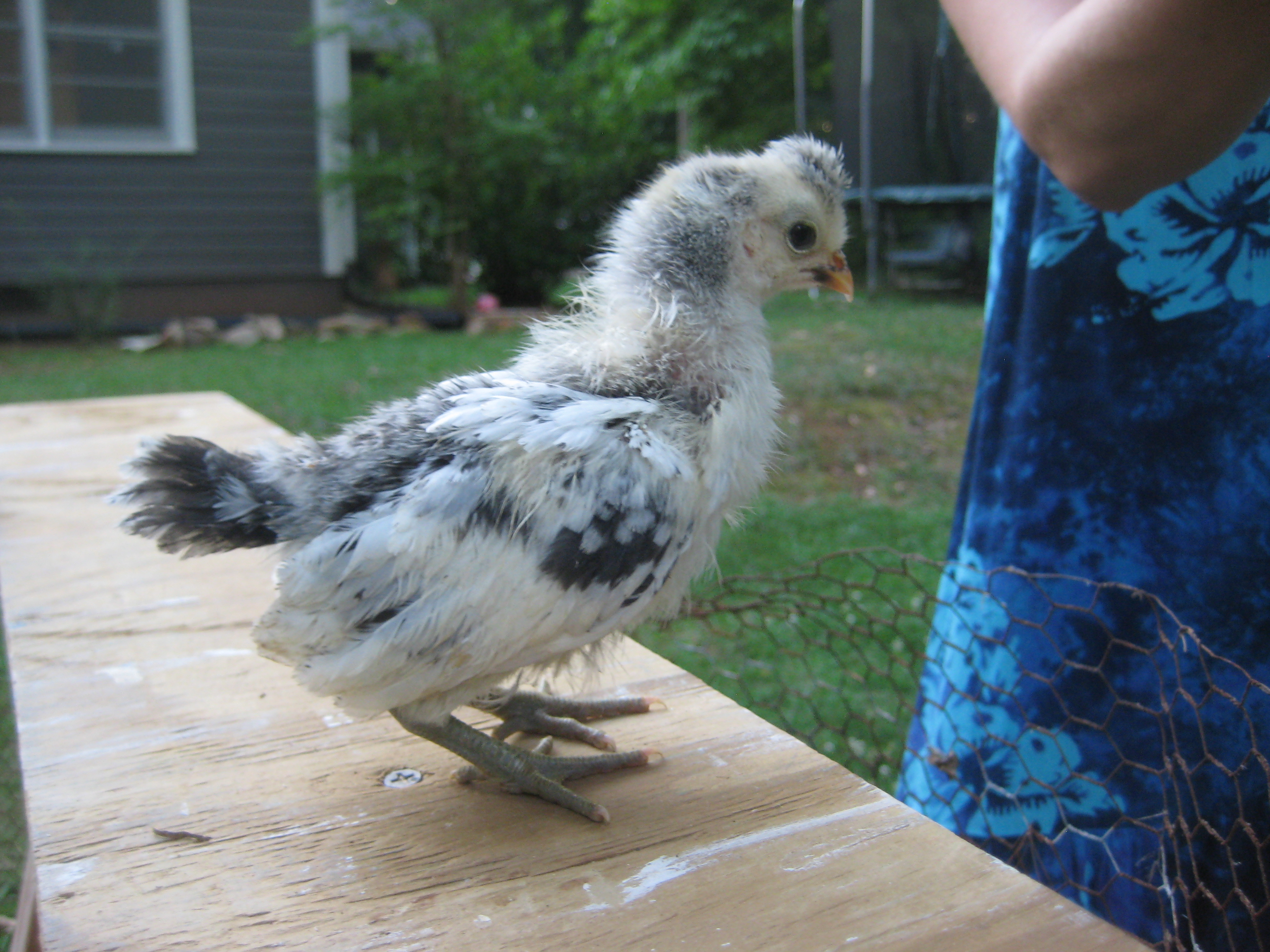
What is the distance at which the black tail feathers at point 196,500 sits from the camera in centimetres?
154

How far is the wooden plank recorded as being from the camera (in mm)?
1238

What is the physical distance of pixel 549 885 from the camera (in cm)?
134

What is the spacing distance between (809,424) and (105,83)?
32.5 ft

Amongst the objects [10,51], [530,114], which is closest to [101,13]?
[10,51]

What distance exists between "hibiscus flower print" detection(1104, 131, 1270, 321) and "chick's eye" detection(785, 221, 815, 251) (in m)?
0.60

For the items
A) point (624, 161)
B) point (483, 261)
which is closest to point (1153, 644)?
point (483, 261)

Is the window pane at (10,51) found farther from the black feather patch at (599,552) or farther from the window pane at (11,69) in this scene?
the black feather patch at (599,552)

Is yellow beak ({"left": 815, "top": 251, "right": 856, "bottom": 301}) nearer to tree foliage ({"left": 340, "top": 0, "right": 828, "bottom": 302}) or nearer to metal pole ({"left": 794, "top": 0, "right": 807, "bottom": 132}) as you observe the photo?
tree foliage ({"left": 340, "top": 0, "right": 828, "bottom": 302})

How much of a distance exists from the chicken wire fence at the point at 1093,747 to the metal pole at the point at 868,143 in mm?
9954

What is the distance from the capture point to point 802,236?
1737 mm

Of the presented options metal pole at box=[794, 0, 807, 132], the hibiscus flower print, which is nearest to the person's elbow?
the hibiscus flower print

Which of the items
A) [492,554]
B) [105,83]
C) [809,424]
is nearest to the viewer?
[492,554]

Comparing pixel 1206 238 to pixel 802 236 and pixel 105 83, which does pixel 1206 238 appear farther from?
pixel 105 83

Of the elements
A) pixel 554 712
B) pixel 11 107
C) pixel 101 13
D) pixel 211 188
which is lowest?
pixel 554 712
